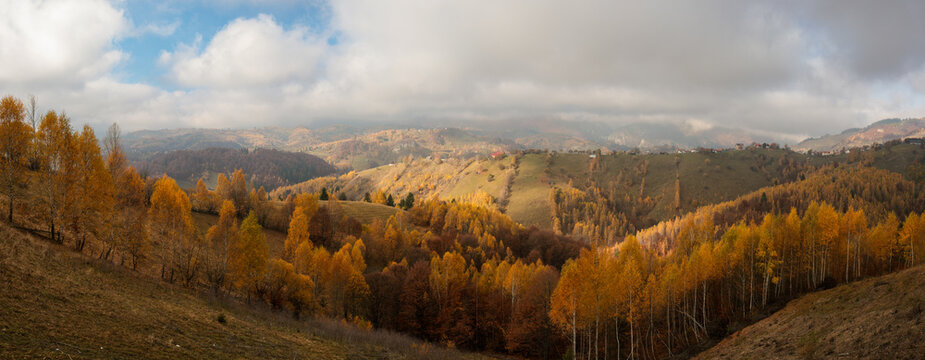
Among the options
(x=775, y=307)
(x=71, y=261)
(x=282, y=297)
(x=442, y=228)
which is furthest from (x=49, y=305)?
(x=442, y=228)

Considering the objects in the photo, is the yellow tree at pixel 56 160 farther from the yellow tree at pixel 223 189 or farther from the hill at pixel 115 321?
the yellow tree at pixel 223 189

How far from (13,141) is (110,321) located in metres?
25.6

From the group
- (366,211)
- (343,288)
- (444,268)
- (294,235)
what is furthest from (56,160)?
(366,211)

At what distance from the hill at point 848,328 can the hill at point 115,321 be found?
1216 inches

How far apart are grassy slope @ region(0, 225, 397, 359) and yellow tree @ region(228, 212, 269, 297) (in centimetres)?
1123

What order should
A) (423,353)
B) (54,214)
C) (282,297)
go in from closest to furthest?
(54,214) < (423,353) < (282,297)

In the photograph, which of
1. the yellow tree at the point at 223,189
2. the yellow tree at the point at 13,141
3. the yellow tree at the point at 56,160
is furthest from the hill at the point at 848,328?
the yellow tree at the point at 223,189

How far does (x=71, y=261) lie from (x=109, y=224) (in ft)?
48.4

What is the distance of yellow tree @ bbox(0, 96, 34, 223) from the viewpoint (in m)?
30.4

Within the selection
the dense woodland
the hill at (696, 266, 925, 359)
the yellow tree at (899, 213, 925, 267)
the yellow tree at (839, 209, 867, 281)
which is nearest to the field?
the dense woodland

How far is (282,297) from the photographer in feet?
154

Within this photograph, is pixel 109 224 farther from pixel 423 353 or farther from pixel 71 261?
pixel 423 353

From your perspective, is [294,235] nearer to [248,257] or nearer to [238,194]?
[248,257]

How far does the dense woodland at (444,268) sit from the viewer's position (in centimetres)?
3419
